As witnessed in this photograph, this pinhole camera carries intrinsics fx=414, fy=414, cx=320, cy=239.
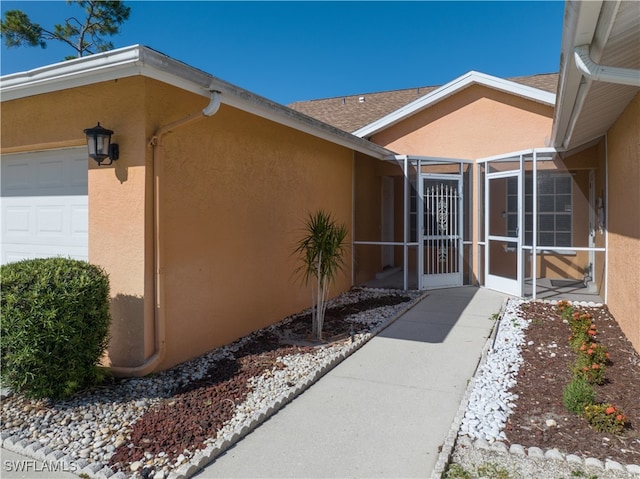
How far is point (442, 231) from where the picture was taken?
9.76 meters

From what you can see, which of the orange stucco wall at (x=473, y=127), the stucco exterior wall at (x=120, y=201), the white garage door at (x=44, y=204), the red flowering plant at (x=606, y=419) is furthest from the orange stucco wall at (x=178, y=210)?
the orange stucco wall at (x=473, y=127)

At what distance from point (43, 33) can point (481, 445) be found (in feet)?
63.9

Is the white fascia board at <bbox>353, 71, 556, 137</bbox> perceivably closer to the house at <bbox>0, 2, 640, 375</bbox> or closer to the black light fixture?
the house at <bbox>0, 2, 640, 375</bbox>

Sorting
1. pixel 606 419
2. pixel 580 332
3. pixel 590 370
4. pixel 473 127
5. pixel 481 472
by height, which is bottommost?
→ pixel 481 472

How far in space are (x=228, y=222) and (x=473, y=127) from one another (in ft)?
23.5

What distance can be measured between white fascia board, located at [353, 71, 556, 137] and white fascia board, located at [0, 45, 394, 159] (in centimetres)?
581

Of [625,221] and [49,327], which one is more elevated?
[625,221]

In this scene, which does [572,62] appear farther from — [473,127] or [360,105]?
[360,105]

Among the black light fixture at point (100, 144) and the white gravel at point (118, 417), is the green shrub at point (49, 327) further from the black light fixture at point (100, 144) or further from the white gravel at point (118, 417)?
the black light fixture at point (100, 144)

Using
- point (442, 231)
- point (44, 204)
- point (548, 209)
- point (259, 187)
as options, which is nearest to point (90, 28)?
point (44, 204)

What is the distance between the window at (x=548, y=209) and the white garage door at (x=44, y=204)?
8.07 m

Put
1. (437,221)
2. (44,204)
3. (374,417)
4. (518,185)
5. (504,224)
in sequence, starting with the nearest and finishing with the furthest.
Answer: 1. (374,417)
2. (44,204)
3. (518,185)
4. (504,224)
5. (437,221)

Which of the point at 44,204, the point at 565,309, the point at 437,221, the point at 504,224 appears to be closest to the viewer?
the point at 44,204

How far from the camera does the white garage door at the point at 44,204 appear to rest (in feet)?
17.5
